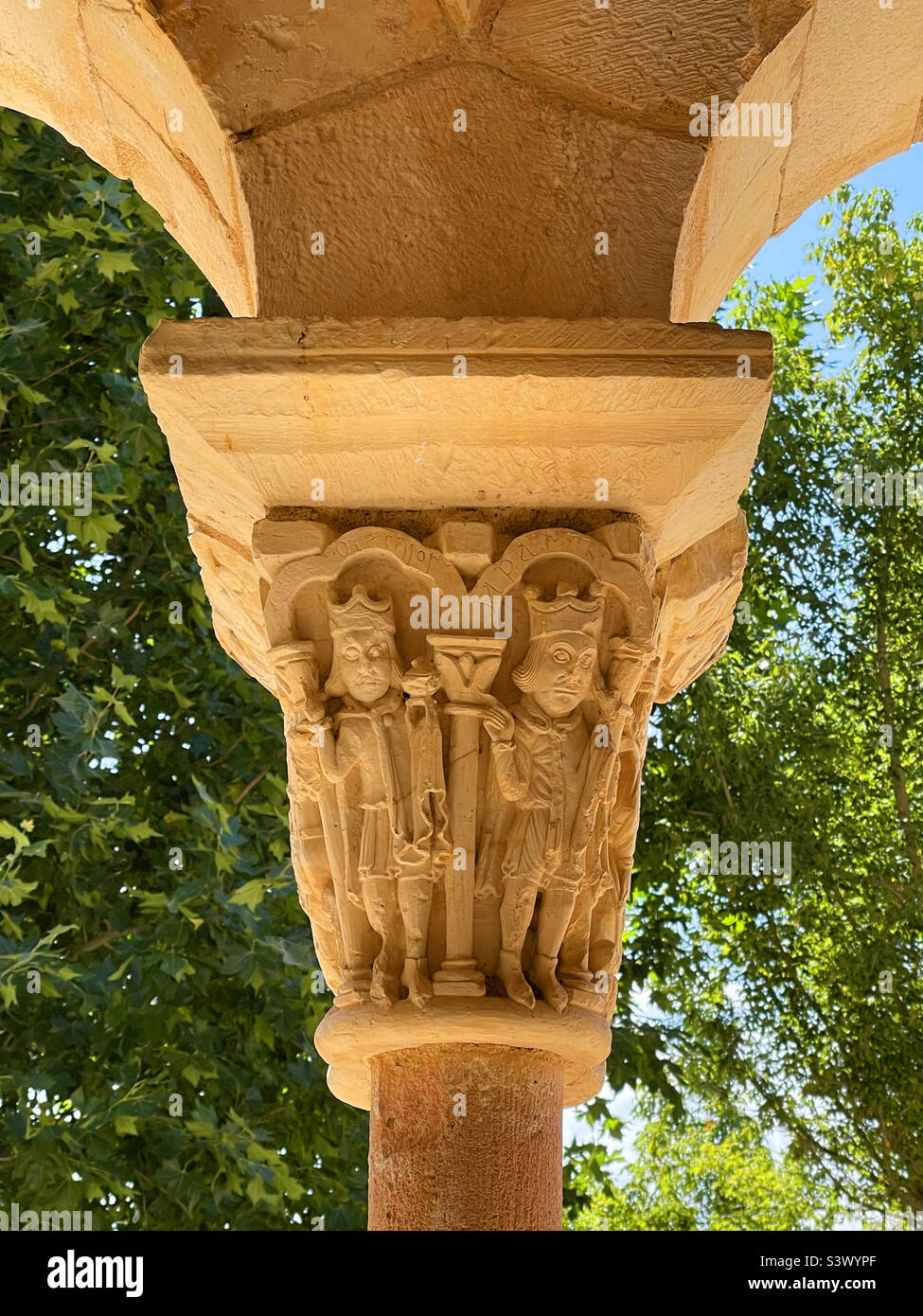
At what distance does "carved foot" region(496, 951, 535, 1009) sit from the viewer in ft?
6.86

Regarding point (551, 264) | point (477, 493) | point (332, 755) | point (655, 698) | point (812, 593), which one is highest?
point (812, 593)

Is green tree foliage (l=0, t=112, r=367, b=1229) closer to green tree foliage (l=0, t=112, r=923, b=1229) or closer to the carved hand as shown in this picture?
green tree foliage (l=0, t=112, r=923, b=1229)

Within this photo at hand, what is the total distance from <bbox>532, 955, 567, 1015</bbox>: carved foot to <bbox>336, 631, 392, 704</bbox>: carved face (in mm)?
402

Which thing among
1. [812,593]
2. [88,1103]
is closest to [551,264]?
[88,1103]

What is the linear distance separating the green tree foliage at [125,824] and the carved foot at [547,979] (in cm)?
223

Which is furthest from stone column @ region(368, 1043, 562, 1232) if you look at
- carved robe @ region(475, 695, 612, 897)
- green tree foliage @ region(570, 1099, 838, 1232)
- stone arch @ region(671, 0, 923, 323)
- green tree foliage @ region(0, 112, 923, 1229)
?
green tree foliage @ region(570, 1099, 838, 1232)

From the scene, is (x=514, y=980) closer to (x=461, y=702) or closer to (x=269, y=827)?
(x=461, y=702)

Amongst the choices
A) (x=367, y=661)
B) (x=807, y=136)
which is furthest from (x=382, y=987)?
(x=807, y=136)

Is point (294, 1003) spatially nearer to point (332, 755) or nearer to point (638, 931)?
point (638, 931)

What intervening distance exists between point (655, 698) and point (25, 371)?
3322 millimetres

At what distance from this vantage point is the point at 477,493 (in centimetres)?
214

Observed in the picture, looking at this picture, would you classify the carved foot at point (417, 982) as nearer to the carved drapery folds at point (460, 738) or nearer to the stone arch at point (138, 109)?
the carved drapery folds at point (460, 738)

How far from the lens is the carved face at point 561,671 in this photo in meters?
2.09

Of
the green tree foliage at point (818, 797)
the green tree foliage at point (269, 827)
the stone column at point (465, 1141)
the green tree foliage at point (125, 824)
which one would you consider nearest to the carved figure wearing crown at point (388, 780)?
the stone column at point (465, 1141)
